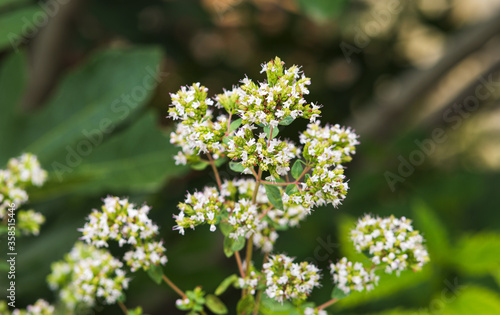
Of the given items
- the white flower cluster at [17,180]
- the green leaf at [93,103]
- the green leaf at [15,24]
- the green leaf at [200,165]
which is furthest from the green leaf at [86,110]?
the green leaf at [200,165]

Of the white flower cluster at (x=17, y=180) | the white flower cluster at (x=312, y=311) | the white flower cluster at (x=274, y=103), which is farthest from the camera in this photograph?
the white flower cluster at (x=17, y=180)

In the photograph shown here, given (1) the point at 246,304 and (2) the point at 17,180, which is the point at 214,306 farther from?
(2) the point at 17,180

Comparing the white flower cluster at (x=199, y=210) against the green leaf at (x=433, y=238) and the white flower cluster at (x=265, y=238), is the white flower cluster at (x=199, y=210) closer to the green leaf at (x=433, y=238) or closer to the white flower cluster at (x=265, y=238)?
the white flower cluster at (x=265, y=238)

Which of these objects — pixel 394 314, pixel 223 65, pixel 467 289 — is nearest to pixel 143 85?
pixel 394 314

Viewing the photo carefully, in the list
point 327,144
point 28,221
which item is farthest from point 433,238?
point 28,221

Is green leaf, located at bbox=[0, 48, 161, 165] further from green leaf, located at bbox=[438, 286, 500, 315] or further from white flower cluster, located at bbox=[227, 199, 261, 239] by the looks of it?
green leaf, located at bbox=[438, 286, 500, 315]

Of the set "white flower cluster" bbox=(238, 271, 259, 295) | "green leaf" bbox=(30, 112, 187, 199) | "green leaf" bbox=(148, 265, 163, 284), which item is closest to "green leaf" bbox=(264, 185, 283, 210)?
"white flower cluster" bbox=(238, 271, 259, 295)

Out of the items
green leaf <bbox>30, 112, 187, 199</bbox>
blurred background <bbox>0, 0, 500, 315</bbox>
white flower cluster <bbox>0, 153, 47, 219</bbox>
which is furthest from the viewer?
blurred background <bbox>0, 0, 500, 315</bbox>
